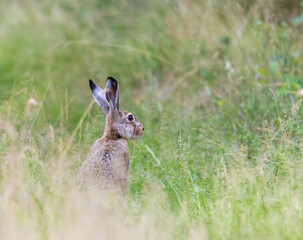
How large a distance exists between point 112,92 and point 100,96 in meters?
0.13

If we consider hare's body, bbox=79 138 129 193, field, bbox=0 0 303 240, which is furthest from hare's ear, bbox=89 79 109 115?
hare's body, bbox=79 138 129 193

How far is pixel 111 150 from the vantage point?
536 cm

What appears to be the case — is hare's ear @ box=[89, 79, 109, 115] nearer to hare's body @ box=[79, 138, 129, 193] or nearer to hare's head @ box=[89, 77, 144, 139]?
hare's head @ box=[89, 77, 144, 139]

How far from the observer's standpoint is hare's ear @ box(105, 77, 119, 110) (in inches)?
229

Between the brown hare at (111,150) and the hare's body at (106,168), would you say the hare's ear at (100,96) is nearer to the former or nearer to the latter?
the brown hare at (111,150)

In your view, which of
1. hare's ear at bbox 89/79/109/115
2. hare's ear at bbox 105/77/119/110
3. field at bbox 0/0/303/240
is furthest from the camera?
hare's ear at bbox 89/79/109/115

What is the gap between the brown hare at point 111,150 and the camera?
496 cm

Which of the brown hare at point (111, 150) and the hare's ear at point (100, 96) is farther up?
the hare's ear at point (100, 96)

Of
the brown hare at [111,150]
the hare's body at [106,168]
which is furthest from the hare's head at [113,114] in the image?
the hare's body at [106,168]

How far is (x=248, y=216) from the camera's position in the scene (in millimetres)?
4246

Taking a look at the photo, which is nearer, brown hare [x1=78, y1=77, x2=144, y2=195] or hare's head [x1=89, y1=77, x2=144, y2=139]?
brown hare [x1=78, y1=77, x2=144, y2=195]

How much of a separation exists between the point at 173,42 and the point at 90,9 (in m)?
2.18

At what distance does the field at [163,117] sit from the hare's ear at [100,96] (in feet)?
0.62

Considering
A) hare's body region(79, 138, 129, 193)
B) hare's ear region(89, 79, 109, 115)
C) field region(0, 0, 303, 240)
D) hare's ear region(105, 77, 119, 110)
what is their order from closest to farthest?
field region(0, 0, 303, 240)
hare's body region(79, 138, 129, 193)
hare's ear region(105, 77, 119, 110)
hare's ear region(89, 79, 109, 115)
